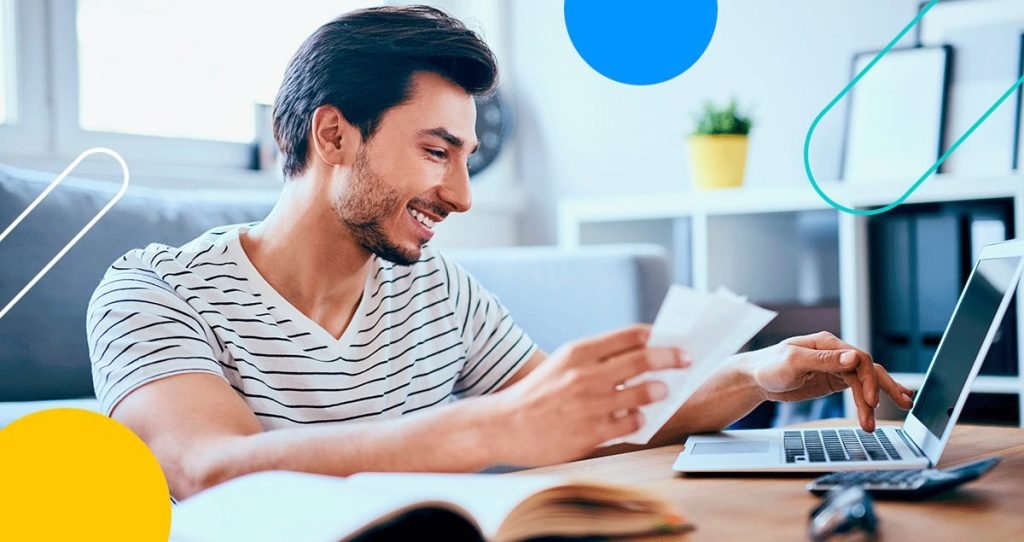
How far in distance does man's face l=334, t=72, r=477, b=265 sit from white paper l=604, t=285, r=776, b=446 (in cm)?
67

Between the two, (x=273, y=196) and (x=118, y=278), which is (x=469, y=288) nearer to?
(x=118, y=278)

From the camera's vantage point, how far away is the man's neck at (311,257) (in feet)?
4.16

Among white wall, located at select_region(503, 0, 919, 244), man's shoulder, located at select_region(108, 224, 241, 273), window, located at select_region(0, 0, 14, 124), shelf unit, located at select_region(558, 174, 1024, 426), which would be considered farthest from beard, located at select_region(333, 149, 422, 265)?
white wall, located at select_region(503, 0, 919, 244)

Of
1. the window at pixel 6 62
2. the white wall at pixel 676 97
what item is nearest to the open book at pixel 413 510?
the window at pixel 6 62

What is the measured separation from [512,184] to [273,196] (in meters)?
1.40

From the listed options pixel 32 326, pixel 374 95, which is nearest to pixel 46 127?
pixel 32 326

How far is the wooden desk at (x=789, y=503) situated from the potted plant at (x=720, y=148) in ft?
5.18

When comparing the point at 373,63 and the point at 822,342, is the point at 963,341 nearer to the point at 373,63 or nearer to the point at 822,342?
the point at 822,342

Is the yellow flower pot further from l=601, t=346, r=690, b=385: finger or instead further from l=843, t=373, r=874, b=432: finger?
l=601, t=346, r=690, b=385: finger

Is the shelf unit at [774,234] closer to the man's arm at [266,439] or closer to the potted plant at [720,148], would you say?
the potted plant at [720,148]

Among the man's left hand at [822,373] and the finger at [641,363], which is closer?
the finger at [641,363]

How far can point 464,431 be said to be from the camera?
0.72m

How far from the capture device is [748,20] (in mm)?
2848

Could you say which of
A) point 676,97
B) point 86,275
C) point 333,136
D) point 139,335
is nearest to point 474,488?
point 139,335
